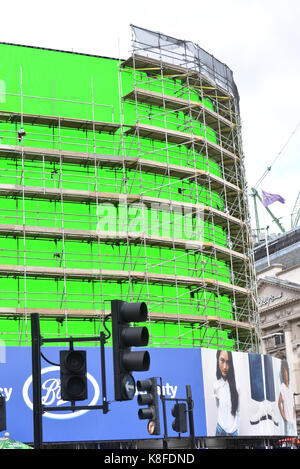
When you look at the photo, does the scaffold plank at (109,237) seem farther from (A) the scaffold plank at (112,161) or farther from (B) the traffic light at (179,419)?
(B) the traffic light at (179,419)

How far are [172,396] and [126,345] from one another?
84.4 feet

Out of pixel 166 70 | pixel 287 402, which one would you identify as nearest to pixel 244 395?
pixel 287 402

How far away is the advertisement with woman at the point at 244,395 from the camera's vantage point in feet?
113

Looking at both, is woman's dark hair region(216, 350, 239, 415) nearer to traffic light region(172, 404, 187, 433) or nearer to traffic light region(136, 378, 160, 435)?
traffic light region(172, 404, 187, 433)

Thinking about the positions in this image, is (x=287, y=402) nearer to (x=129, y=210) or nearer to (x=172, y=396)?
(x=172, y=396)

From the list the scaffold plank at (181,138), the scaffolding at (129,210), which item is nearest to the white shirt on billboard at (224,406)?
the scaffolding at (129,210)

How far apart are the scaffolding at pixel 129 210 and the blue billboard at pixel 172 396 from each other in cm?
212

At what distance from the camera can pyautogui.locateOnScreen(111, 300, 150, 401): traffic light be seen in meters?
7.79

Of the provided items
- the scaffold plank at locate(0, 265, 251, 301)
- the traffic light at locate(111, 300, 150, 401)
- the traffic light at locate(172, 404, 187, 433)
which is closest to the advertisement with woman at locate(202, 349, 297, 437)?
the scaffold plank at locate(0, 265, 251, 301)

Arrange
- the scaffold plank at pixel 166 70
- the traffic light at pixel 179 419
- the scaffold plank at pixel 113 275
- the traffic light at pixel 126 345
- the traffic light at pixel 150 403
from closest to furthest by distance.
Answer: the traffic light at pixel 126 345 → the traffic light at pixel 150 403 → the traffic light at pixel 179 419 → the scaffold plank at pixel 113 275 → the scaffold plank at pixel 166 70

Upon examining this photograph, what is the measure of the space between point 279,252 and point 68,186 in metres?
43.5

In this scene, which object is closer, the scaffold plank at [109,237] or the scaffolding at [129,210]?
the scaffold plank at [109,237]

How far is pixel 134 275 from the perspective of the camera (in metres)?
35.8

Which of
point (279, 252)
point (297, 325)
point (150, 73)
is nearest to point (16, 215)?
point (150, 73)
